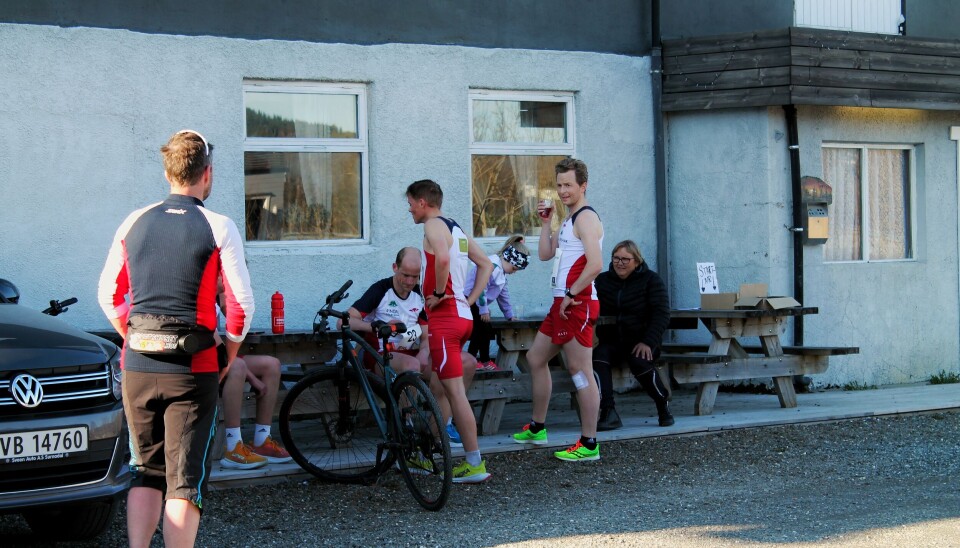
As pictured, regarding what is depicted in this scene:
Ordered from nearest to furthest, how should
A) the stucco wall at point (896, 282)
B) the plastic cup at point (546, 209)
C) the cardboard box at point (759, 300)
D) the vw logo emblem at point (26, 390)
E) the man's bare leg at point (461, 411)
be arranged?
the vw logo emblem at point (26, 390), the man's bare leg at point (461, 411), the plastic cup at point (546, 209), the cardboard box at point (759, 300), the stucco wall at point (896, 282)

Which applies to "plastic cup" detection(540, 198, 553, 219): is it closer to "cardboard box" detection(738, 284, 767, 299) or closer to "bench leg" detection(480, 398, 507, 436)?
"bench leg" detection(480, 398, 507, 436)

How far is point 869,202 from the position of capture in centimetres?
1230

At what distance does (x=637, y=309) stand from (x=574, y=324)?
5.20 ft

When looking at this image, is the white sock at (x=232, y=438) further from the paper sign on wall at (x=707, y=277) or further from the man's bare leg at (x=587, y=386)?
the paper sign on wall at (x=707, y=277)

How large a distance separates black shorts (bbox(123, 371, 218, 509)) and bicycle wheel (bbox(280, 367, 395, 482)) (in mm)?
2619

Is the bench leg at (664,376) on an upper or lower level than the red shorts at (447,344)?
lower

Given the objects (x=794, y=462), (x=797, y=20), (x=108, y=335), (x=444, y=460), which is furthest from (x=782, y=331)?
(x=108, y=335)

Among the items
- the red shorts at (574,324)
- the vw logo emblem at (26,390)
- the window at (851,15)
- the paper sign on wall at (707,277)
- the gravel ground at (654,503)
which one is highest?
the window at (851,15)

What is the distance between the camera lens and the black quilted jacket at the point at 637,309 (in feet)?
30.6

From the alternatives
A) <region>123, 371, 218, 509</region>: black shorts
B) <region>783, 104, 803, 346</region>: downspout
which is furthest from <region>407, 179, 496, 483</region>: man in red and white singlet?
<region>783, 104, 803, 346</region>: downspout

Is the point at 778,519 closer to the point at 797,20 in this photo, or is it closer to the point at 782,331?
the point at 782,331

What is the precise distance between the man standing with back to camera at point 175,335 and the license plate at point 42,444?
0.81 meters

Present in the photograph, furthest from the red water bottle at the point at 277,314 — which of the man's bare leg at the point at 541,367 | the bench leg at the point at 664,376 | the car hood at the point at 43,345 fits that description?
the bench leg at the point at 664,376

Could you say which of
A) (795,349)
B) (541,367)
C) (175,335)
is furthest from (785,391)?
(175,335)
